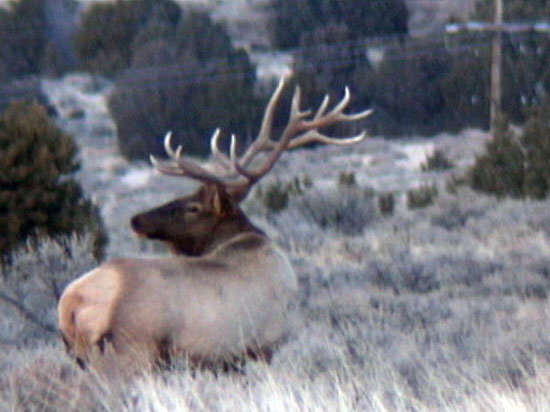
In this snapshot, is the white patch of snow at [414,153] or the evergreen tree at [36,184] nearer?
the evergreen tree at [36,184]

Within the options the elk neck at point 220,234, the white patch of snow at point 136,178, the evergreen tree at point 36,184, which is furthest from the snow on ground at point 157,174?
the elk neck at point 220,234

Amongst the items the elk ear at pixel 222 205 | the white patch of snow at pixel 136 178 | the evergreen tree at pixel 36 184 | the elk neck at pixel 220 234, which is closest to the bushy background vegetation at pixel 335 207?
the evergreen tree at pixel 36 184

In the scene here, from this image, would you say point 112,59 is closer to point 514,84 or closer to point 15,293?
point 514,84

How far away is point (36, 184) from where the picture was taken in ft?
43.4

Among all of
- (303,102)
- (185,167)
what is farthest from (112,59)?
(185,167)

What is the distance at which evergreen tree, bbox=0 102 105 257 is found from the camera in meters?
12.9

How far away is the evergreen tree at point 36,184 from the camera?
12922mm

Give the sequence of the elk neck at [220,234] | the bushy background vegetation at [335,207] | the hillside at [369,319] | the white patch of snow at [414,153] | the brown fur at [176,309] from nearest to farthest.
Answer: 1. the hillside at [369,319]
2. the bushy background vegetation at [335,207]
3. the brown fur at [176,309]
4. the elk neck at [220,234]
5. the white patch of snow at [414,153]

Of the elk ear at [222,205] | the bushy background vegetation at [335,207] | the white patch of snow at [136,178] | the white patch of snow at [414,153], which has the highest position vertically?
the elk ear at [222,205]

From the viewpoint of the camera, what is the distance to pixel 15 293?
11.0m

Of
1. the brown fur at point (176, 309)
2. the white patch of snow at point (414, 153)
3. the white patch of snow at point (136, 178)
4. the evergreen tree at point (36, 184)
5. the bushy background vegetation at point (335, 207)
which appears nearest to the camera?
the bushy background vegetation at point (335, 207)

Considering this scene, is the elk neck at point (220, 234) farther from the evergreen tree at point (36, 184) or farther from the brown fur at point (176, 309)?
the evergreen tree at point (36, 184)

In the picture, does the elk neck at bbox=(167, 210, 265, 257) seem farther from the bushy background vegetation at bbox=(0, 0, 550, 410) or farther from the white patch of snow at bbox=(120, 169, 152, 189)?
the white patch of snow at bbox=(120, 169, 152, 189)

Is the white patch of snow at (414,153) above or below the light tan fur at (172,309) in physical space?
below
